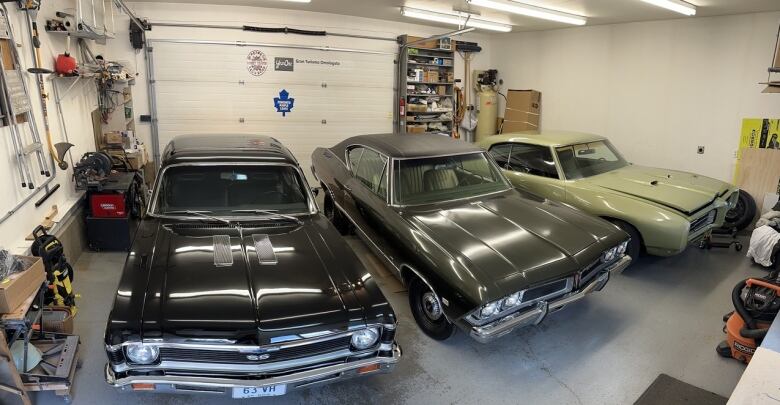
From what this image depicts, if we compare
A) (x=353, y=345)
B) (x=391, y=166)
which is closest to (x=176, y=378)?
(x=353, y=345)

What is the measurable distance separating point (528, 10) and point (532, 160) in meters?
2.27

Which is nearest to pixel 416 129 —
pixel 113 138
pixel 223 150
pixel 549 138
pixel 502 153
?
pixel 502 153

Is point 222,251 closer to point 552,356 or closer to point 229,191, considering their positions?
point 229,191

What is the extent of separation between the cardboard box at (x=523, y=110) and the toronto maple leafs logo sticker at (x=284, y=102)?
15.3 ft

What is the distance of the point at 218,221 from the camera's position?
3498 millimetres

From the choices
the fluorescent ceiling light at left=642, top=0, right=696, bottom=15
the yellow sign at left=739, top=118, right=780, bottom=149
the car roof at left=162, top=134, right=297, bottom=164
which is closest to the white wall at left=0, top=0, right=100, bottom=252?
the car roof at left=162, top=134, right=297, bottom=164

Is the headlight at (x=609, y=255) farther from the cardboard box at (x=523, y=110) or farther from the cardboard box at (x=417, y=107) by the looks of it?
the cardboard box at (x=523, y=110)

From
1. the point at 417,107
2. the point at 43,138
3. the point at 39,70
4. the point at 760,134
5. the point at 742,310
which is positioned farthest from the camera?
the point at 417,107

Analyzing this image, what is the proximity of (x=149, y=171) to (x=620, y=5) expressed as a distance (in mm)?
7446

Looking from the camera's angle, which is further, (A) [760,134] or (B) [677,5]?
(A) [760,134]

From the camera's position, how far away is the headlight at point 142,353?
2.35 m

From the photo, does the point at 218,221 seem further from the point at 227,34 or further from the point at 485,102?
the point at 485,102

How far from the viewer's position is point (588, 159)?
5.99m

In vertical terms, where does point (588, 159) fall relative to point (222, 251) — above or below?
above
